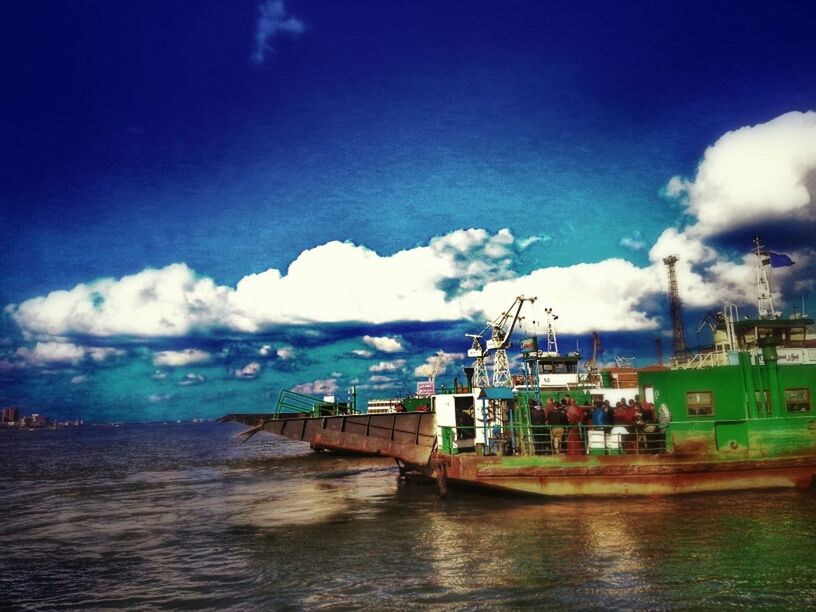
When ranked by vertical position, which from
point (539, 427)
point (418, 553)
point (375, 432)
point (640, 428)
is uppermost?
point (539, 427)

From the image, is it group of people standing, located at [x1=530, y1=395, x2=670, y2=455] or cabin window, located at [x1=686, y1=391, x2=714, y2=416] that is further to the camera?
cabin window, located at [x1=686, y1=391, x2=714, y2=416]

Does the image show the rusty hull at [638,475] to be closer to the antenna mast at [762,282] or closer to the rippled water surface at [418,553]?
the rippled water surface at [418,553]

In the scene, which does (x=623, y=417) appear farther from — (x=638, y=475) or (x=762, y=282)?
(x=762, y=282)

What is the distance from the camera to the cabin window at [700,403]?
762 inches

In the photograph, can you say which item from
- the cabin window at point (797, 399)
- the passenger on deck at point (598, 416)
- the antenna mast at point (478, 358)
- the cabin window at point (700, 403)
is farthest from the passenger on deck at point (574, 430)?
the antenna mast at point (478, 358)

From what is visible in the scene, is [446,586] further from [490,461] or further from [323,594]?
[490,461]

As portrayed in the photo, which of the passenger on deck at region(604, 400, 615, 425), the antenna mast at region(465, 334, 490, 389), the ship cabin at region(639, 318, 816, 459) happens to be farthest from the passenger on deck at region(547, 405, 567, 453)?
the antenna mast at region(465, 334, 490, 389)

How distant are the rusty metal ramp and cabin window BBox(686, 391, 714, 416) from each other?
398 inches

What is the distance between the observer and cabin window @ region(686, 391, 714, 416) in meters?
19.4

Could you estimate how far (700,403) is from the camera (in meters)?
19.4

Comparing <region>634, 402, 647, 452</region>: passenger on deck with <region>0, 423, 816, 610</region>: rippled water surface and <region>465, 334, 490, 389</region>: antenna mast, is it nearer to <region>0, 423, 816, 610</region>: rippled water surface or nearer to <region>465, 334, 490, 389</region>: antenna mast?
<region>0, 423, 816, 610</region>: rippled water surface

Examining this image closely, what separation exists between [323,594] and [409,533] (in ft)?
16.6

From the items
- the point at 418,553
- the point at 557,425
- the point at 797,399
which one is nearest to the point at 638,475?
the point at 557,425

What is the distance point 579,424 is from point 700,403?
14.3 ft
